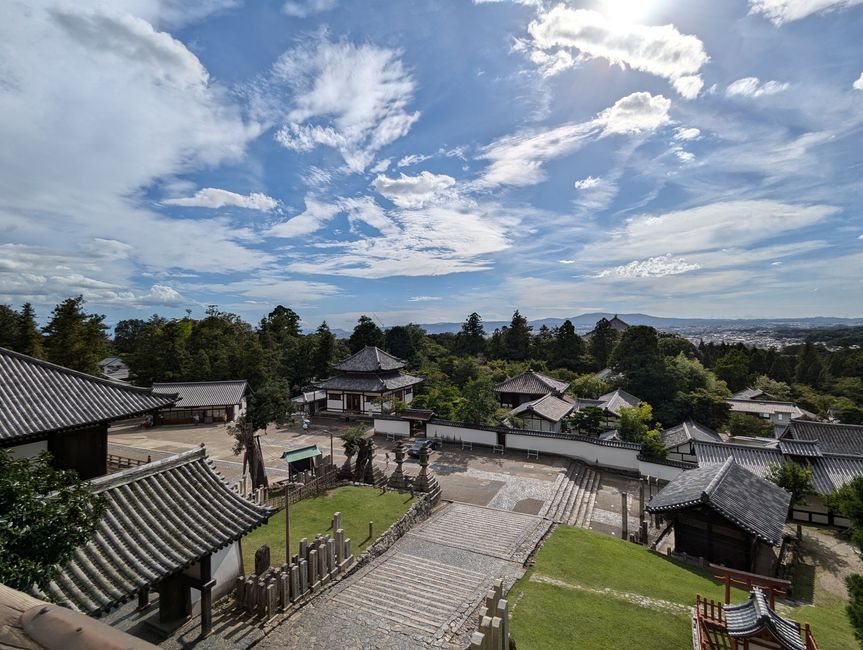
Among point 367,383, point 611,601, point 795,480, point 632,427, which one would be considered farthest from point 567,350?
point 611,601

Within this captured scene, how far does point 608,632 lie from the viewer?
935 centimetres

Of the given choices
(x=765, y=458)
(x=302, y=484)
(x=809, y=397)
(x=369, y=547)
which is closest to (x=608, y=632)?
(x=369, y=547)

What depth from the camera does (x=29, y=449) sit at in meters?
9.55

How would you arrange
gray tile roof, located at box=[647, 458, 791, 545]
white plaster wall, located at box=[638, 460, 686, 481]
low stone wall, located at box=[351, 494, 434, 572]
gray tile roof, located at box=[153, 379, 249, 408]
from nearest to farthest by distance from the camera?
low stone wall, located at box=[351, 494, 434, 572]
gray tile roof, located at box=[647, 458, 791, 545]
white plaster wall, located at box=[638, 460, 686, 481]
gray tile roof, located at box=[153, 379, 249, 408]

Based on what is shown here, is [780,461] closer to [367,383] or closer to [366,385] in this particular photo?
[366,385]

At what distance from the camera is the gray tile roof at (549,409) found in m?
29.8

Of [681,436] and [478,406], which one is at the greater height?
[478,406]

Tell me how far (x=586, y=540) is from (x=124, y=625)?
1342cm

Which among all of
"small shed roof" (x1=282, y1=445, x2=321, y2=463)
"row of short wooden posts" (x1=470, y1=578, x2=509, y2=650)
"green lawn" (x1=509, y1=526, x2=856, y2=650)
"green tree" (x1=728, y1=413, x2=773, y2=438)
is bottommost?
"green tree" (x1=728, y1=413, x2=773, y2=438)

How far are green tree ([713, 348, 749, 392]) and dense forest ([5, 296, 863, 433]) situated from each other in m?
0.13

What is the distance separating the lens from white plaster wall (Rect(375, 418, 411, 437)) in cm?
3033

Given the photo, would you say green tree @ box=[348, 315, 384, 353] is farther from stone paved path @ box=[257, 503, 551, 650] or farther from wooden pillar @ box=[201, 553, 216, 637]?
wooden pillar @ box=[201, 553, 216, 637]

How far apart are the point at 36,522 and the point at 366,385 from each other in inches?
1187

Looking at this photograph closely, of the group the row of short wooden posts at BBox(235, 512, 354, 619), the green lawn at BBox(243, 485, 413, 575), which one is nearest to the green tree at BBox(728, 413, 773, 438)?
the green lawn at BBox(243, 485, 413, 575)
